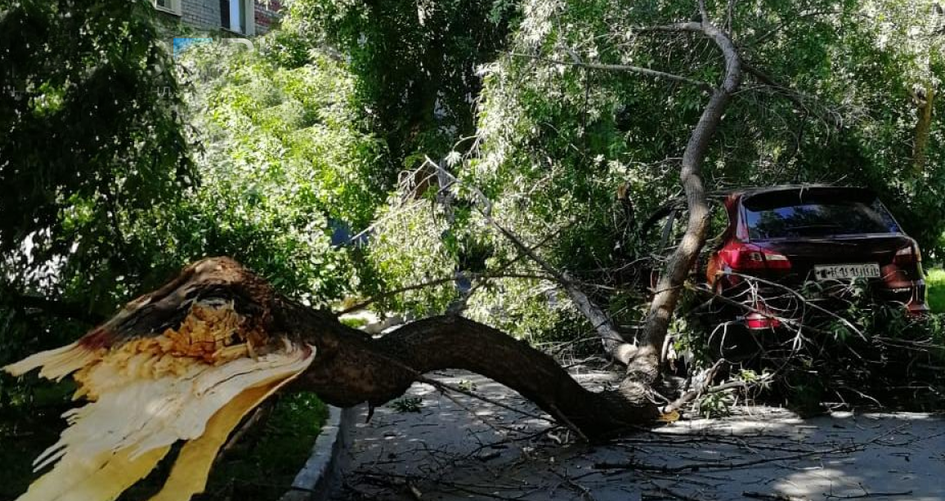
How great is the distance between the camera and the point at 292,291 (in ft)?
25.2

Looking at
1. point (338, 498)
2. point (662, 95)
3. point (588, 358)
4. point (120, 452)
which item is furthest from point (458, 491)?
point (662, 95)

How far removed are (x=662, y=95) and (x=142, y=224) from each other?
239 inches

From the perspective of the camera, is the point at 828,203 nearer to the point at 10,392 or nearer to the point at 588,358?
the point at 588,358

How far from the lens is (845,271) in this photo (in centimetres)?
739

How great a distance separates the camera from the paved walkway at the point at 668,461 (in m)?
5.43

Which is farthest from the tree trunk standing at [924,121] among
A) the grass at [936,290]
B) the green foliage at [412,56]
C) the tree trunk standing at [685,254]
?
the green foliage at [412,56]

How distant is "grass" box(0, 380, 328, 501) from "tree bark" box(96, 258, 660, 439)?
0.67 m

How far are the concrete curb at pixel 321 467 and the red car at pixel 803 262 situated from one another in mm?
3358

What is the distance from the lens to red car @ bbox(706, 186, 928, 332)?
7.36m

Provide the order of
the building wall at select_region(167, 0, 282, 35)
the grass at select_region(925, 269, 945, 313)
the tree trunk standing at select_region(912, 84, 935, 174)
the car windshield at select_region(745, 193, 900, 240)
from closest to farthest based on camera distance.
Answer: the car windshield at select_region(745, 193, 900, 240)
the tree trunk standing at select_region(912, 84, 935, 174)
the grass at select_region(925, 269, 945, 313)
the building wall at select_region(167, 0, 282, 35)

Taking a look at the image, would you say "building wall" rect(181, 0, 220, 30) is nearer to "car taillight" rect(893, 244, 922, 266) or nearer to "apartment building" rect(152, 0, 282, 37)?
"apartment building" rect(152, 0, 282, 37)

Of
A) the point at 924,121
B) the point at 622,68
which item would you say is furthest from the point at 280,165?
the point at 924,121

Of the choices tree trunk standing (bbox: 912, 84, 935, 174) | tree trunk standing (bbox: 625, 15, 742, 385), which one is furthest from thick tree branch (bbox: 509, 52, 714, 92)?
tree trunk standing (bbox: 912, 84, 935, 174)

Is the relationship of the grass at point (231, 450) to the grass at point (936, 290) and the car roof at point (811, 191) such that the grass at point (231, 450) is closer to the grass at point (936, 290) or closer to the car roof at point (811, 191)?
the car roof at point (811, 191)
